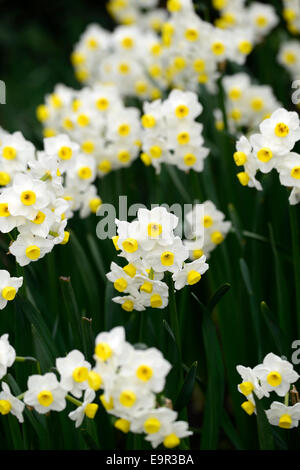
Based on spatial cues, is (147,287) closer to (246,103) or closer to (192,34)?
(192,34)

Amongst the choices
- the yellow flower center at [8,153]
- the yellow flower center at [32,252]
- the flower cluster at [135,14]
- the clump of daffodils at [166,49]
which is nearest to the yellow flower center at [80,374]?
the yellow flower center at [32,252]

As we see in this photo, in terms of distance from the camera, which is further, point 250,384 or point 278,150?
point 278,150

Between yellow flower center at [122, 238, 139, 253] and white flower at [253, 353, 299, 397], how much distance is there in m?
0.42

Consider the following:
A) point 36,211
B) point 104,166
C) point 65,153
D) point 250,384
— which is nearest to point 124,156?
point 104,166

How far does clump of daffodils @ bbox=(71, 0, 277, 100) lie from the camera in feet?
8.35

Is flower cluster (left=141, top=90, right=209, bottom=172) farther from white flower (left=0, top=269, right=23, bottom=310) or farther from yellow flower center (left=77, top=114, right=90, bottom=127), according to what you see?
white flower (left=0, top=269, right=23, bottom=310)

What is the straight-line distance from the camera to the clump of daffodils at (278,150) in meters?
1.64

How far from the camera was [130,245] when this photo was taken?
1.40m

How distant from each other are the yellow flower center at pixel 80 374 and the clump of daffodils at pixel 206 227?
0.77 meters

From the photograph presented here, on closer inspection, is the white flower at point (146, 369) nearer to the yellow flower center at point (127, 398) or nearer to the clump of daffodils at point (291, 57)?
the yellow flower center at point (127, 398)

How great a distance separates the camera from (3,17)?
17.4ft

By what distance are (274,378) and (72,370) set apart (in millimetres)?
488
